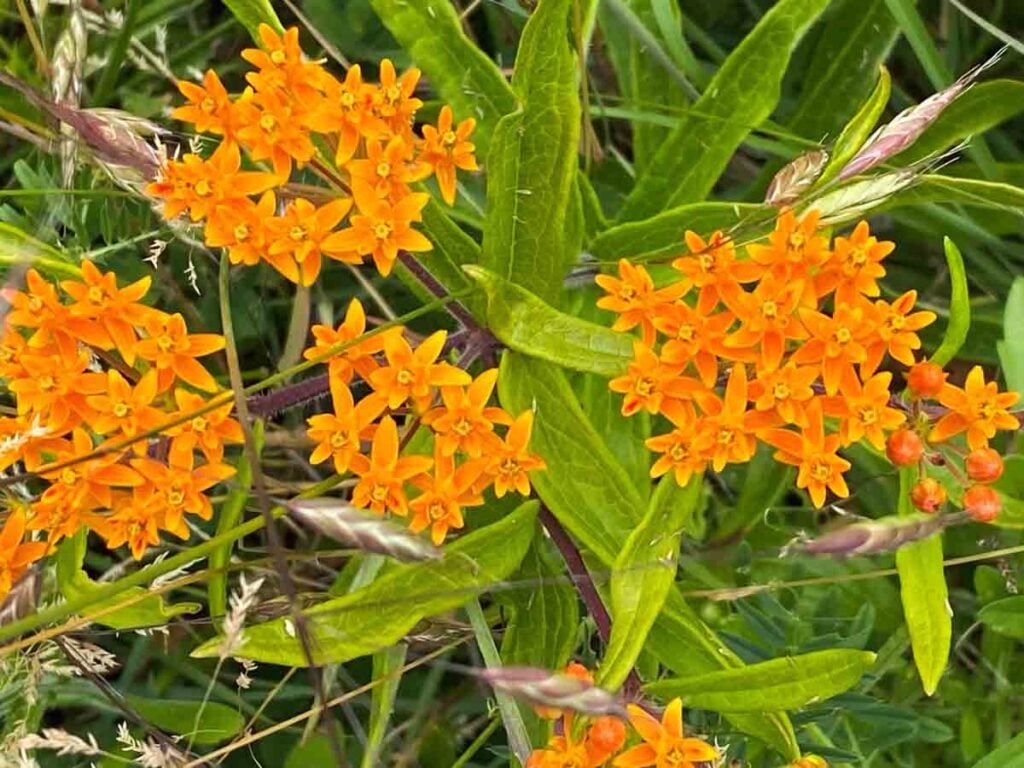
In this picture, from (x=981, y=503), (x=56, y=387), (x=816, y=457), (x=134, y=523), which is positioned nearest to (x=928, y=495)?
(x=981, y=503)

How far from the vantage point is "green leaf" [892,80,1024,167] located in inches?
86.6

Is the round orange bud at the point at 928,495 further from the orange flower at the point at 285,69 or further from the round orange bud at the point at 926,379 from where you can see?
the orange flower at the point at 285,69

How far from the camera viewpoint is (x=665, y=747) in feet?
5.42

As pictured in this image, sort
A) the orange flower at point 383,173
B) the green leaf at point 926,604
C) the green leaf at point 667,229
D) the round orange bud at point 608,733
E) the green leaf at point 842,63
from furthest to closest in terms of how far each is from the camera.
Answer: the green leaf at point 842,63 < the green leaf at point 667,229 < the green leaf at point 926,604 < the orange flower at point 383,173 < the round orange bud at point 608,733

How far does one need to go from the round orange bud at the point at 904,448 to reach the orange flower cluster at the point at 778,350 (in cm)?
2

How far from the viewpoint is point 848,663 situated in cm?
169

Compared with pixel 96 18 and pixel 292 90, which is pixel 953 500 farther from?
pixel 96 18

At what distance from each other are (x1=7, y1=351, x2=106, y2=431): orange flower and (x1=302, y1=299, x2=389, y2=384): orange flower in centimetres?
32

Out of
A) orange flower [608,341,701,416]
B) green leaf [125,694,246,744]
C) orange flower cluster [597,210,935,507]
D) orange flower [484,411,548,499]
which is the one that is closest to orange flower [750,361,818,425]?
orange flower cluster [597,210,935,507]

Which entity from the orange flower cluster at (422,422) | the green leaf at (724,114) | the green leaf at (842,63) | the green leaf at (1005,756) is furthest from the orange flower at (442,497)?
the green leaf at (842,63)

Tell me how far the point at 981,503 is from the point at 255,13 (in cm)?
146

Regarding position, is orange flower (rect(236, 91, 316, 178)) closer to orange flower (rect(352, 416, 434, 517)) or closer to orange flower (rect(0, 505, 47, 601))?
orange flower (rect(352, 416, 434, 517))

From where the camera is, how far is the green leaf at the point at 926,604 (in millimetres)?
1844

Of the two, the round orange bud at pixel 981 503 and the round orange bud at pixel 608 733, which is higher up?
the round orange bud at pixel 981 503
